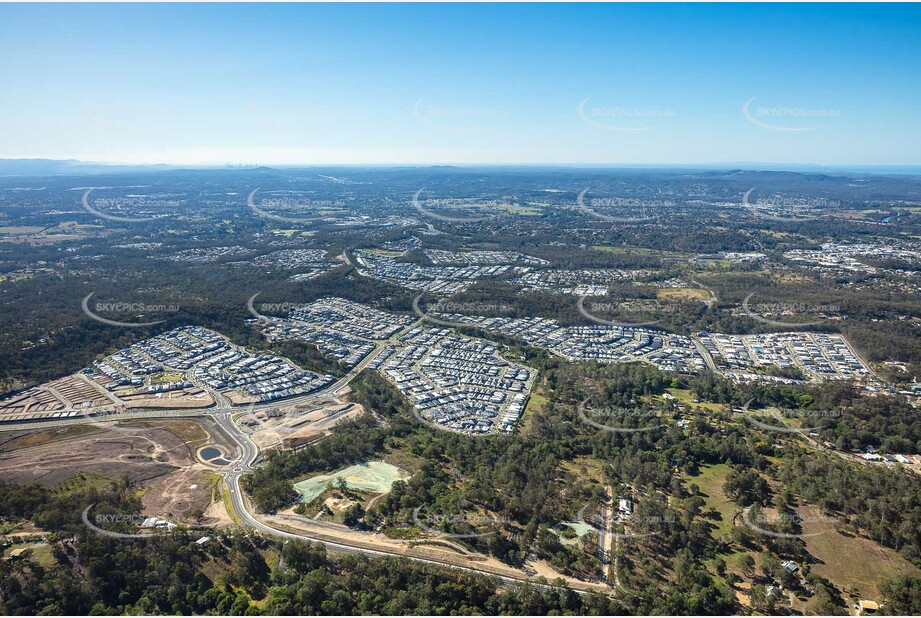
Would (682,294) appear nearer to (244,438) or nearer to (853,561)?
(853,561)

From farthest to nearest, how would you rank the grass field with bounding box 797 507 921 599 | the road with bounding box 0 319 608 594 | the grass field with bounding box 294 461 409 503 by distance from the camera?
1. the grass field with bounding box 294 461 409 503
2. the road with bounding box 0 319 608 594
3. the grass field with bounding box 797 507 921 599

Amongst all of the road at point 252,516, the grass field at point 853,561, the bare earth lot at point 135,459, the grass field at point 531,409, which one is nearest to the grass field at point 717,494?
the grass field at point 853,561

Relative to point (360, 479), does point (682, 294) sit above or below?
above

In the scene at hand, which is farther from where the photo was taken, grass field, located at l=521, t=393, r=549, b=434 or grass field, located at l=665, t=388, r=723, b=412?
grass field, located at l=665, t=388, r=723, b=412

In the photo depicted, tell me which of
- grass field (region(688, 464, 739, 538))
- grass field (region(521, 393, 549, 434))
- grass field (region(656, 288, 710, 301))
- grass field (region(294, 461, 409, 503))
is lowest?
grass field (region(294, 461, 409, 503))

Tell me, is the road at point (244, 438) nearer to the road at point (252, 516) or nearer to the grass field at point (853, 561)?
the road at point (252, 516)

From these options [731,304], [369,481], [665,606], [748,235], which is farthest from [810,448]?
[748,235]

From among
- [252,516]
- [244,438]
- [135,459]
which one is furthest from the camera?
[244,438]

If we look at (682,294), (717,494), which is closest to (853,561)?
(717,494)

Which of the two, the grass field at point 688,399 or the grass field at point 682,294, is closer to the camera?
the grass field at point 688,399

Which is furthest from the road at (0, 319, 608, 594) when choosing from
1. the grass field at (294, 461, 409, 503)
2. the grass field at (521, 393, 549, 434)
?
the grass field at (521, 393, 549, 434)

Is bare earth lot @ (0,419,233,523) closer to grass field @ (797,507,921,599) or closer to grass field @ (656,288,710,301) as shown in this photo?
grass field @ (797,507,921,599)
